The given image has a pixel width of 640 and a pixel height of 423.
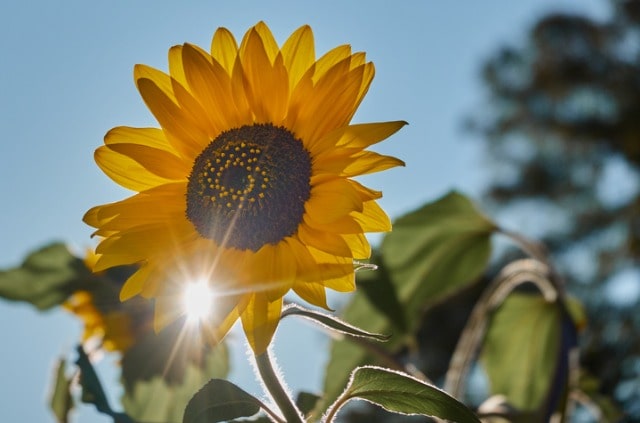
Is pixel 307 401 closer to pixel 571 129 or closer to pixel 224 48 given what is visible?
pixel 224 48

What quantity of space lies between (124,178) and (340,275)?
127 mm

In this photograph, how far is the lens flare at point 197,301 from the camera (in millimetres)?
403

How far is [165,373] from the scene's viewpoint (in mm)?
640

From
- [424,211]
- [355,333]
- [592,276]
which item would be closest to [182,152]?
[355,333]

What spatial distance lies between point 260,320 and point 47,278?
1.42ft

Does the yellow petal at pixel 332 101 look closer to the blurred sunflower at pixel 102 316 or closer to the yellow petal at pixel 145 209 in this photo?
the yellow petal at pixel 145 209

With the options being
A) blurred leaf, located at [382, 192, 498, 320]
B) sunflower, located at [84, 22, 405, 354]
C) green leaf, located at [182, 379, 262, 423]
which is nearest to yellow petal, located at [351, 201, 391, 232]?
sunflower, located at [84, 22, 405, 354]

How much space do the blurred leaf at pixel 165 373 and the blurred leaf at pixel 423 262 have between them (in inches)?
4.6

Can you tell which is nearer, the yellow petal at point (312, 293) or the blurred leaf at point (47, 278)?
the yellow petal at point (312, 293)

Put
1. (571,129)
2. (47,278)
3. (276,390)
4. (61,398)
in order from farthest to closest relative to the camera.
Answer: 1. (571,129)
2. (47,278)
3. (61,398)
4. (276,390)

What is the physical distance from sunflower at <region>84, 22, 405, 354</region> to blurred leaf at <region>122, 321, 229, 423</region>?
17 centimetres

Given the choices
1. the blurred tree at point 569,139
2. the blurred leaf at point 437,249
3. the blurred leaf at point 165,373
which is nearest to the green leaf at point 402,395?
the blurred leaf at point 165,373

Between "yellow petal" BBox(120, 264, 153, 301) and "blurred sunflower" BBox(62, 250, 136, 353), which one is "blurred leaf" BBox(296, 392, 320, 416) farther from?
"blurred sunflower" BBox(62, 250, 136, 353)

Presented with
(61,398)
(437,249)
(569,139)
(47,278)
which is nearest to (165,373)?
(61,398)
